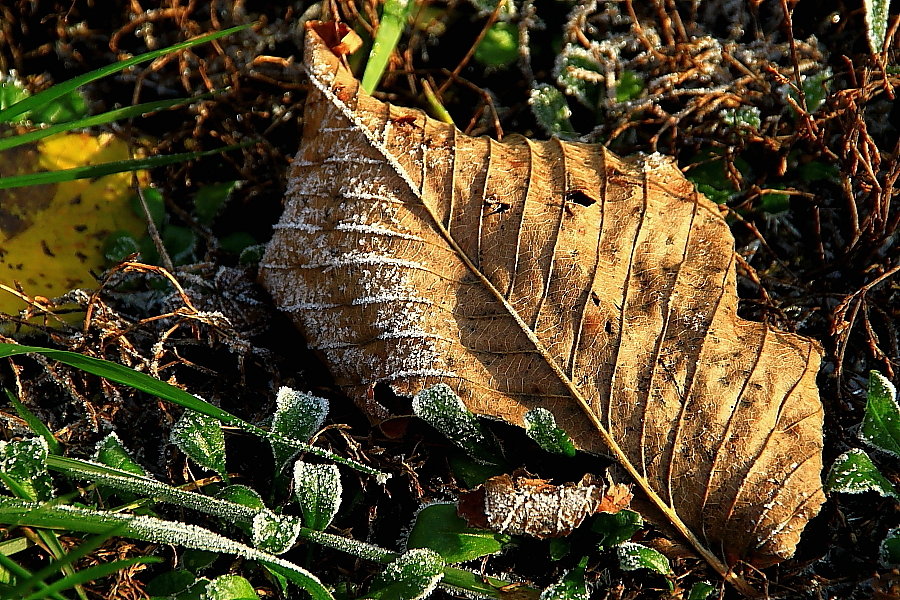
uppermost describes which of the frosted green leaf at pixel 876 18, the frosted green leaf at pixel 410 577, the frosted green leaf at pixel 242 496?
the frosted green leaf at pixel 876 18

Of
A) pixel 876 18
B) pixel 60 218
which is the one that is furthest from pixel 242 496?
pixel 876 18

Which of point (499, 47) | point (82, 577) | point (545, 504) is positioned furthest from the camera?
point (499, 47)

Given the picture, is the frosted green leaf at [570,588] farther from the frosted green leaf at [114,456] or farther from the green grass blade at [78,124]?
the green grass blade at [78,124]

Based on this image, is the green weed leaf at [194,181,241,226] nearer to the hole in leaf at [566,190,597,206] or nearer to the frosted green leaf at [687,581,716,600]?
the hole in leaf at [566,190,597,206]

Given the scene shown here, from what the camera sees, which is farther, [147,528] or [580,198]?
[580,198]

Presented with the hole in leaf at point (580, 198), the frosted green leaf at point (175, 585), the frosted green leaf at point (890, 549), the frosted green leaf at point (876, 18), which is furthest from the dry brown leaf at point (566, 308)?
the frosted green leaf at point (876, 18)

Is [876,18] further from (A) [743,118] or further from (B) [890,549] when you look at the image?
(B) [890,549]

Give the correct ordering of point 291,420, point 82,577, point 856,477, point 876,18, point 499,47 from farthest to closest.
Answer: point 499,47, point 876,18, point 291,420, point 856,477, point 82,577
